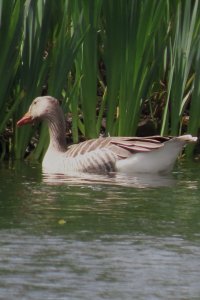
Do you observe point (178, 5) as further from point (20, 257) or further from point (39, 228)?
point (20, 257)

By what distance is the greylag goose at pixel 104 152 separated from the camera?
11794 mm

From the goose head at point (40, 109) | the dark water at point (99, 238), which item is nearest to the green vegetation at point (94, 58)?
the goose head at point (40, 109)

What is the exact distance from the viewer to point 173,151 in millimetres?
11773

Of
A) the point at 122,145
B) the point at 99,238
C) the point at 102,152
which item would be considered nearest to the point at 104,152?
the point at 102,152

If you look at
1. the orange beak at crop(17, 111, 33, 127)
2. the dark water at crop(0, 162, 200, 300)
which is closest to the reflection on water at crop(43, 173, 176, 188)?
the dark water at crop(0, 162, 200, 300)

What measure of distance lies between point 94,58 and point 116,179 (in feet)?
5.43

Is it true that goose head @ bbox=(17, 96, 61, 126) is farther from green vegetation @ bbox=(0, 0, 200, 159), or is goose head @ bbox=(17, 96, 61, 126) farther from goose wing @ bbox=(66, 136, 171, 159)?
goose wing @ bbox=(66, 136, 171, 159)

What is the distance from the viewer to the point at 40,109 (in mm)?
12328

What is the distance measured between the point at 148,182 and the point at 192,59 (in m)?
1.99

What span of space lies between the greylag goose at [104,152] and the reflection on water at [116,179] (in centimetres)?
22

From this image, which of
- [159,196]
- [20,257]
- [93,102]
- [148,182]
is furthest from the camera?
[93,102]

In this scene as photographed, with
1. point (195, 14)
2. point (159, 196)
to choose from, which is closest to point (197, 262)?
point (159, 196)

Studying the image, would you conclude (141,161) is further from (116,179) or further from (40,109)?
(40,109)

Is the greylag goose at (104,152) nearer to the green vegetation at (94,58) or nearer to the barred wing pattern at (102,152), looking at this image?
the barred wing pattern at (102,152)
